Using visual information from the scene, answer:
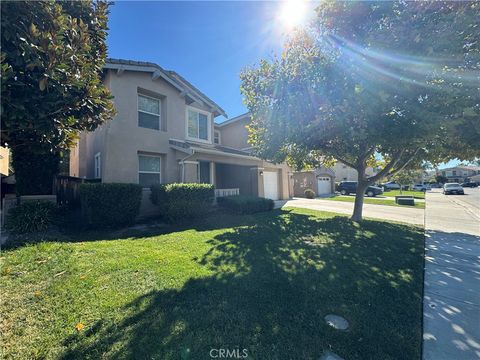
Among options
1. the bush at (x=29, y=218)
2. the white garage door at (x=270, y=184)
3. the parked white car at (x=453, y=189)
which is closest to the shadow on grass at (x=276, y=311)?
the bush at (x=29, y=218)

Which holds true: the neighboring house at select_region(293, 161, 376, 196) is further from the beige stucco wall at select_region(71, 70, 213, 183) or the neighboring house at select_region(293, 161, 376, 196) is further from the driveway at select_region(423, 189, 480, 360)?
the driveway at select_region(423, 189, 480, 360)

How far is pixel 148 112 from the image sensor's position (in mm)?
11398

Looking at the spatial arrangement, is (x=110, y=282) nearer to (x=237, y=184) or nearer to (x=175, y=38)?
(x=175, y=38)

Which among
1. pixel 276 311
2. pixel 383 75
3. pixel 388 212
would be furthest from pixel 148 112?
pixel 388 212

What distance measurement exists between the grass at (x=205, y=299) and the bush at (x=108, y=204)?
1.71 m

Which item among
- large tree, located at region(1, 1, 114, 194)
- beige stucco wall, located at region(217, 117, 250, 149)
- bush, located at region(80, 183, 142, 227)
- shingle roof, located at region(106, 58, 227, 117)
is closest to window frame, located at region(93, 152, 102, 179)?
bush, located at region(80, 183, 142, 227)

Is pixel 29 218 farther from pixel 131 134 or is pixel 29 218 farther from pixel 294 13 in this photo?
pixel 294 13

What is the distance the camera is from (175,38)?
9398 millimetres

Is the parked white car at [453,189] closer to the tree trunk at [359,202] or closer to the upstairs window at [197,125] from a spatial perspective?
the tree trunk at [359,202]

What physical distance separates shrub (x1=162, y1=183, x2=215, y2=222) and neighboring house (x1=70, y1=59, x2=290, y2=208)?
6.65ft

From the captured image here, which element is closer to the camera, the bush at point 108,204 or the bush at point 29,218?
the bush at point 29,218

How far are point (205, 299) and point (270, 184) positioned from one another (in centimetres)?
1602

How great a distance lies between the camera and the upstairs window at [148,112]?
36.3ft

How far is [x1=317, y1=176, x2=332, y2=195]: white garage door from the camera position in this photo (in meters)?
30.5
